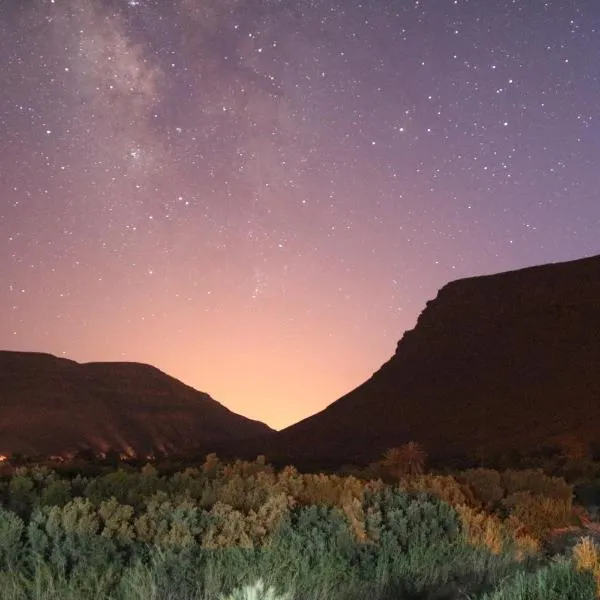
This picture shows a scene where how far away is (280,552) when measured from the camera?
8.28 m

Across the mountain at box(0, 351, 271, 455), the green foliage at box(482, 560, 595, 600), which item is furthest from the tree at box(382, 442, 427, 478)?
the mountain at box(0, 351, 271, 455)

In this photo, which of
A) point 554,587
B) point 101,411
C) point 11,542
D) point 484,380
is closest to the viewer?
point 554,587

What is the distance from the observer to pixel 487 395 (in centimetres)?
6481

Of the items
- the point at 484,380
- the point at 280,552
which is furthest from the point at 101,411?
the point at 280,552

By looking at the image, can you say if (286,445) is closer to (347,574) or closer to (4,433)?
(4,433)

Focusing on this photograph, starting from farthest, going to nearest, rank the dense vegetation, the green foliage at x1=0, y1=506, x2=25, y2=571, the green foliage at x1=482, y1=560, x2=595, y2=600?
1. the green foliage at x1=0, y1=506, x2=25, y2=571
2. the dense vegetation
3. the green foliage at x1=482, y1=560, x2=595, y2=600

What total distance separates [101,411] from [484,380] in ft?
161

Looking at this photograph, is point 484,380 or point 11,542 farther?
point 484,380

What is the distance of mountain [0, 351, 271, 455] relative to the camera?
83.9 meters

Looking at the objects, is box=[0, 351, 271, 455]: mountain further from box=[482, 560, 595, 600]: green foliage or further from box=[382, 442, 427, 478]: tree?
box=[482, 560, 595, 600]: green foliage

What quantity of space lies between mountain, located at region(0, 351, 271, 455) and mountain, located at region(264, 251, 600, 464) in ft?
49.0

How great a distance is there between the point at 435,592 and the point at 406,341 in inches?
2921

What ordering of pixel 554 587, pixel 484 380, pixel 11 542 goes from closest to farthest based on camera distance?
pixel 554 587 < pixel 11 542 < pixel 484 380

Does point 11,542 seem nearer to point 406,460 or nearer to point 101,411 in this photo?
point 406,460
